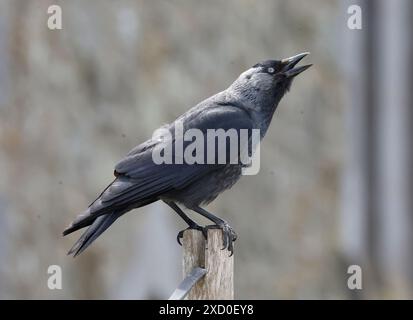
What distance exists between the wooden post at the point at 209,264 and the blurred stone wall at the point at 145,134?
10.9ft

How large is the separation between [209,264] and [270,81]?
6.39 feet

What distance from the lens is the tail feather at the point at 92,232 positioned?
→ 225 inches

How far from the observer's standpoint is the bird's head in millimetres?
6852

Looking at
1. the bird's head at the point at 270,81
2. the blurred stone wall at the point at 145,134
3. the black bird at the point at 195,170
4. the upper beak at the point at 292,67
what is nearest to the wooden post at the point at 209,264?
the black bird at the point at 195,170

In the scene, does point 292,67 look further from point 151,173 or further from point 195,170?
point 151,173

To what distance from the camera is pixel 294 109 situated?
32.4ft

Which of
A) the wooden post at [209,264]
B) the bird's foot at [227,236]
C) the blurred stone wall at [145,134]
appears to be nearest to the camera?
the wooden post at [209,264]

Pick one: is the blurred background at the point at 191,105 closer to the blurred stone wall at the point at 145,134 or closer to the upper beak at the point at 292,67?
the blurred stone wall at the point at 145,134

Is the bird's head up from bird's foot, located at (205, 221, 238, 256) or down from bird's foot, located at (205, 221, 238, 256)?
up

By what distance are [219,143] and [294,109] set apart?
3574 millimetres

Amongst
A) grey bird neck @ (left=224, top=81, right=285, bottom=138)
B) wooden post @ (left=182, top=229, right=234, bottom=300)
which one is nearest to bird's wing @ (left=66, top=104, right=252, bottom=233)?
grey bird neck @ (left=224, top=81, right=285, bottom=138)

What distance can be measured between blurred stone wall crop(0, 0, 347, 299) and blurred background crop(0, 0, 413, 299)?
0.01m

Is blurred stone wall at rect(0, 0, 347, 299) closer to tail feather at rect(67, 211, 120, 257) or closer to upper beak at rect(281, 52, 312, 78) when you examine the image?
upper beak at rect(281, 52, 312, 78)

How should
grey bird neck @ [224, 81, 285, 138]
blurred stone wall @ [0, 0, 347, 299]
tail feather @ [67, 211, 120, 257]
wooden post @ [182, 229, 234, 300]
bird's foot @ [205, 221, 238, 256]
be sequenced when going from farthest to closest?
1. blurred stone wall @ [0, 0, 347, 299]
2. grey bird neck @ [224, 81, 285, 138]
3. bird's foot @ [205, 221, 238, 256]
4. tail feather @ [67, 211, 120, 257]
5. wooden post @ [182, 229, 234, 300]
